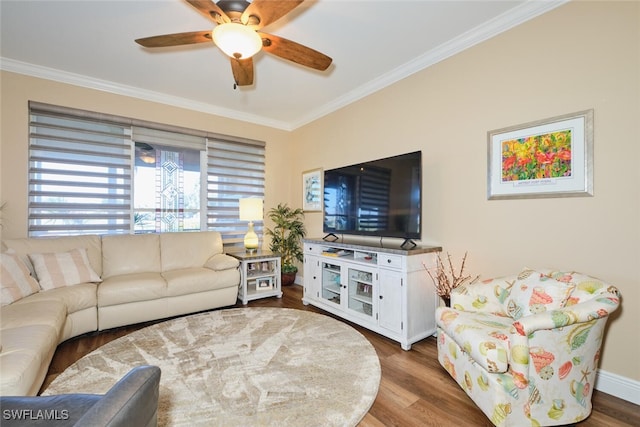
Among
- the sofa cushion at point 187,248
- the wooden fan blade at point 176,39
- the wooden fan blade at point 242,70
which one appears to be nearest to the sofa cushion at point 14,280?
the sofa cushion at point 187,248

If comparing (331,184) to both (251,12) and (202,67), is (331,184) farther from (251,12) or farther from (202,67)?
(251,12)

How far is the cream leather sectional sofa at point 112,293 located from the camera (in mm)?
1556

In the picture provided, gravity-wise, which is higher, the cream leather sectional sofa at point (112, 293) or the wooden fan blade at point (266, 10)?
the wooden fan blade at point (266, 10)

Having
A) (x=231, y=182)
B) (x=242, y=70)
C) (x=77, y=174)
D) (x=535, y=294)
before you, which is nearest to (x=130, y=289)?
(x=77, y=174)

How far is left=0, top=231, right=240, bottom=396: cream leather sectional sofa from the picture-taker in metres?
1.56

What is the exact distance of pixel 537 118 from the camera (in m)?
2.07

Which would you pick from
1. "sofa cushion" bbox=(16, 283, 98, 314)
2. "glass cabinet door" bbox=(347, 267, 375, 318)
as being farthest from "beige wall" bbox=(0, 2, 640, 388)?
"sofa cushion" bbox=(16, 283, 98, 314)

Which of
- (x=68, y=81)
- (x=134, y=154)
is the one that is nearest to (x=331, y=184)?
(x=134, y=154)

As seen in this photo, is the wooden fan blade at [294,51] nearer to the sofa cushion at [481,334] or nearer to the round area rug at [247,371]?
the sofa cushion at [481,334]

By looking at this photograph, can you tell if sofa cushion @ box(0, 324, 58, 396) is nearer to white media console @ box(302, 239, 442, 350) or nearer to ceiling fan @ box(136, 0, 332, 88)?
ceiling fan @ box(136, 0, 332, 88)

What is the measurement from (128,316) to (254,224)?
6.79 ft

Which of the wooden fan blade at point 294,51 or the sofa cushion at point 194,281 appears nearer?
the wooden fan blade at point 294,51

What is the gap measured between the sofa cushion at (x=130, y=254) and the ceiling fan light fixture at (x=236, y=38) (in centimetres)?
251

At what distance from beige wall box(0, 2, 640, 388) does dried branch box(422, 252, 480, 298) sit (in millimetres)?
87
